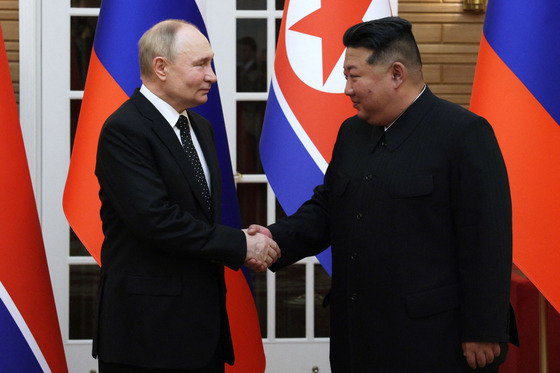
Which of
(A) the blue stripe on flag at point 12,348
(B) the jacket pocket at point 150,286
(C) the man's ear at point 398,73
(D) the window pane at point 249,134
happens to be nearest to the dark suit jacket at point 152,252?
(B) the jacket pocket at point 150,286

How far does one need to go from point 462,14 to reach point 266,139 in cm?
161

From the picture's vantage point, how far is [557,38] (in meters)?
2.42

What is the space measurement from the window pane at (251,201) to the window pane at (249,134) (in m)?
0.09

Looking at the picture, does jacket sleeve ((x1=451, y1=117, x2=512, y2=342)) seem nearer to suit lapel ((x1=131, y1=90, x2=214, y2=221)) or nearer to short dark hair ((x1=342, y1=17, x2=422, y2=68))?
short dark hair ((x1=342, y1=17, x2=422, y2=68))

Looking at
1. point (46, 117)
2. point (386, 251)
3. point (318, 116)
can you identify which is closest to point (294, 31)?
point (318, 116)

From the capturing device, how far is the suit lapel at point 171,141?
6.56ft

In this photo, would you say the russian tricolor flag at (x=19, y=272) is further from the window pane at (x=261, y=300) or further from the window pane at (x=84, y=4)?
the window pane at (x=261, y=300)

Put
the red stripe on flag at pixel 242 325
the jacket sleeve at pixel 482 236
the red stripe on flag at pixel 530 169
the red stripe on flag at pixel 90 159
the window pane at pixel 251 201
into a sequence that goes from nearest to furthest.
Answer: the jacket sleeve at pixel 482 236 → the red stripe on flag at pixel 530 169 → the red stripe on flag at pixel 90 159 → the red stripe on flag at pixel 242 325 → the window pane at pixel 251 201

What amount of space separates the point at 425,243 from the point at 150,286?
2.33 feet

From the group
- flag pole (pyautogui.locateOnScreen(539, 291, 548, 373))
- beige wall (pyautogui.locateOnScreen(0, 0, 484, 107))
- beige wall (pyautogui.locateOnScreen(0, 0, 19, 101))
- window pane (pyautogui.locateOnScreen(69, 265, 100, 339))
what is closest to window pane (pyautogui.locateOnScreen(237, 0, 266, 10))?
beige wall (pyautogui.locateOnScreen(0, 0, 484, 107))

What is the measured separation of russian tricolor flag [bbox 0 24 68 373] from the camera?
2.23m

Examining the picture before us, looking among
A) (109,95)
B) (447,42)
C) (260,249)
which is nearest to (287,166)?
(260,249)

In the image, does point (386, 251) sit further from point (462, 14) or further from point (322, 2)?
point (462, 14)

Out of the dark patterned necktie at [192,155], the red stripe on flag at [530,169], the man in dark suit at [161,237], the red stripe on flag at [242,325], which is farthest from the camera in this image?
the red stripe on flag at [242,325]
